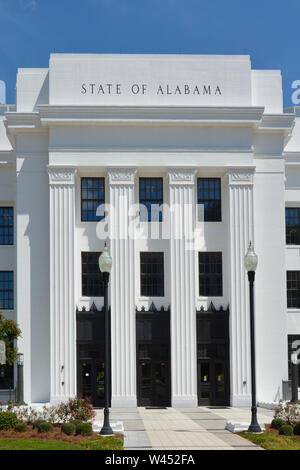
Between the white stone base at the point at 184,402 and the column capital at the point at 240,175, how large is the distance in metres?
11.0

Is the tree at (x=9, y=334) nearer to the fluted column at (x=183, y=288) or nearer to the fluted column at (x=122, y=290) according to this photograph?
the fluted column at (x=122, y=290)

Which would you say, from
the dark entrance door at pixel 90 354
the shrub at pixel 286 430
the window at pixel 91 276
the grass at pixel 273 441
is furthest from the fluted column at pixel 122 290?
the shrub at pixel 286 430

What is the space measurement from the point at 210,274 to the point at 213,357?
4.23 metres

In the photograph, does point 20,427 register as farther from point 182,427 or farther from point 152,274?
point 152,274

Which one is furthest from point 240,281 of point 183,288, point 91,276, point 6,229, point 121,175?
point 6,229

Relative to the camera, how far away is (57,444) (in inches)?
917

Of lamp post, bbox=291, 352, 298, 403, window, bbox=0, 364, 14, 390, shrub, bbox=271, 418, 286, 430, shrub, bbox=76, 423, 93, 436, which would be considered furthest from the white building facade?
shrub, bbox=76, 423, 93, 436

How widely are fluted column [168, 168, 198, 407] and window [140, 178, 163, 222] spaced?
0.97 metres

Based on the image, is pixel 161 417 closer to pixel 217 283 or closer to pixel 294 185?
pixel 217 283

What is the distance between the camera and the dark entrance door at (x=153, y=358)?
38781mm
